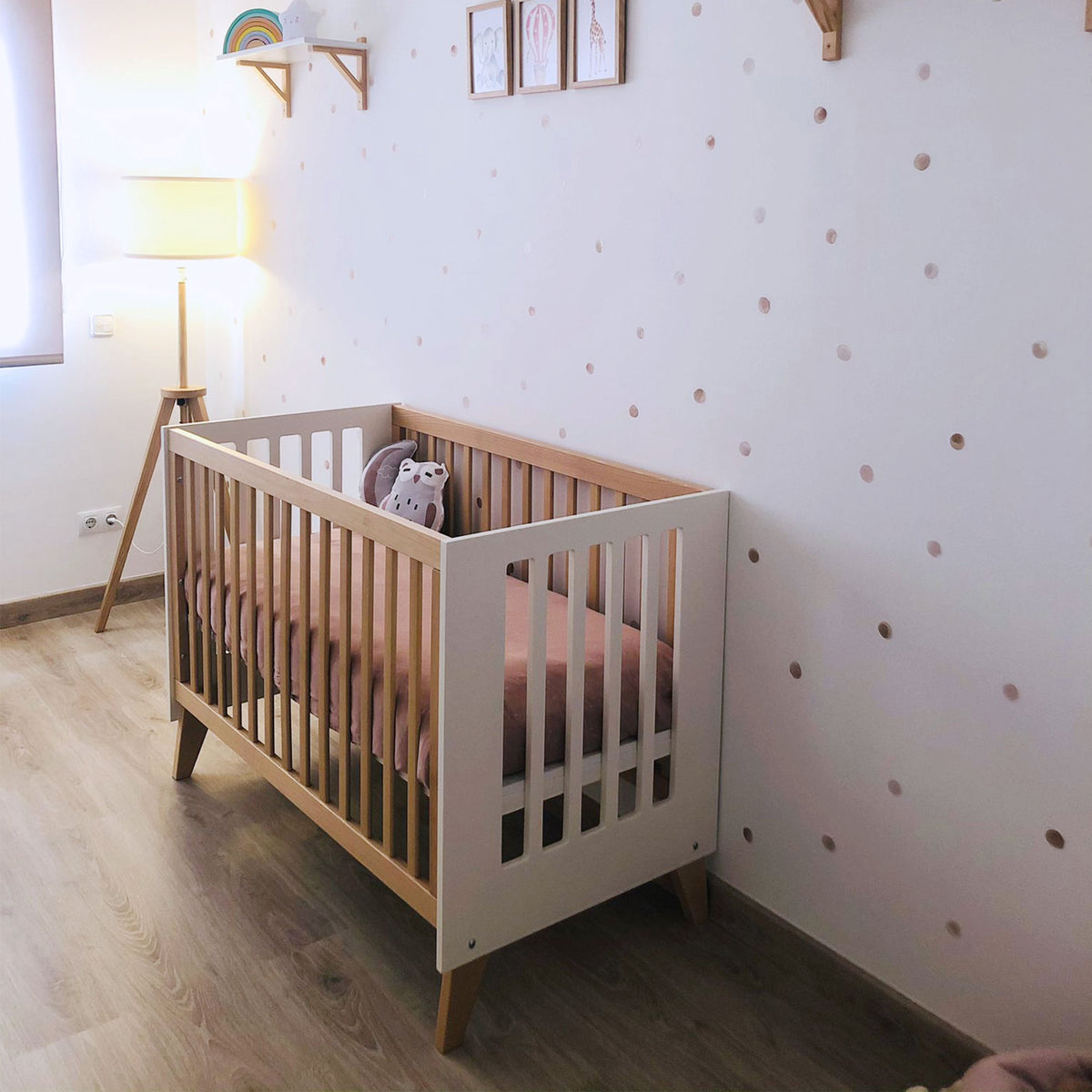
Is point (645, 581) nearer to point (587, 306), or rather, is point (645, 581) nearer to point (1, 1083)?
point (587, 306)

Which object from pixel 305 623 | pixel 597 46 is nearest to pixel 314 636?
pixel 305 623

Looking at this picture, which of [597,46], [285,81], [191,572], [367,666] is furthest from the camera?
[285,81]

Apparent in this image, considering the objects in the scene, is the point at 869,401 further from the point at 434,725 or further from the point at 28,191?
the point at 28,191

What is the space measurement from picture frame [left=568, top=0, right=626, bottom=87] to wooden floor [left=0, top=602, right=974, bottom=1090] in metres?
1.53

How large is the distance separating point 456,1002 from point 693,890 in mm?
524

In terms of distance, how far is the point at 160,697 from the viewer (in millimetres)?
3105

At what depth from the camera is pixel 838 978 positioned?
6.50 ft

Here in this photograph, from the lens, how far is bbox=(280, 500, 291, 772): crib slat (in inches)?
86.2

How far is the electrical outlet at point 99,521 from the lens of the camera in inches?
146

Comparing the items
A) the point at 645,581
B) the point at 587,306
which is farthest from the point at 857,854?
the point at 587,306

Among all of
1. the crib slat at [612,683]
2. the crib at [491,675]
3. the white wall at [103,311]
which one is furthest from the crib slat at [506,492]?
the white wall at [103,311]

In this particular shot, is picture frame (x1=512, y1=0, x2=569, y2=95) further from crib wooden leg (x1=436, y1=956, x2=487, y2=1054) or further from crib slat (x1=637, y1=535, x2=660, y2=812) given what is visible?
crib wooden leg (x1=436, y1=956, x2=487, y2=1054)

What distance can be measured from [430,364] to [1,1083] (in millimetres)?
1724

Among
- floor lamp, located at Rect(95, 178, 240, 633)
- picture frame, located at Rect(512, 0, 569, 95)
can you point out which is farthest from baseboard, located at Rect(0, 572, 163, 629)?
A: picture frame, located at Rect(512, 0, 569, 95)
